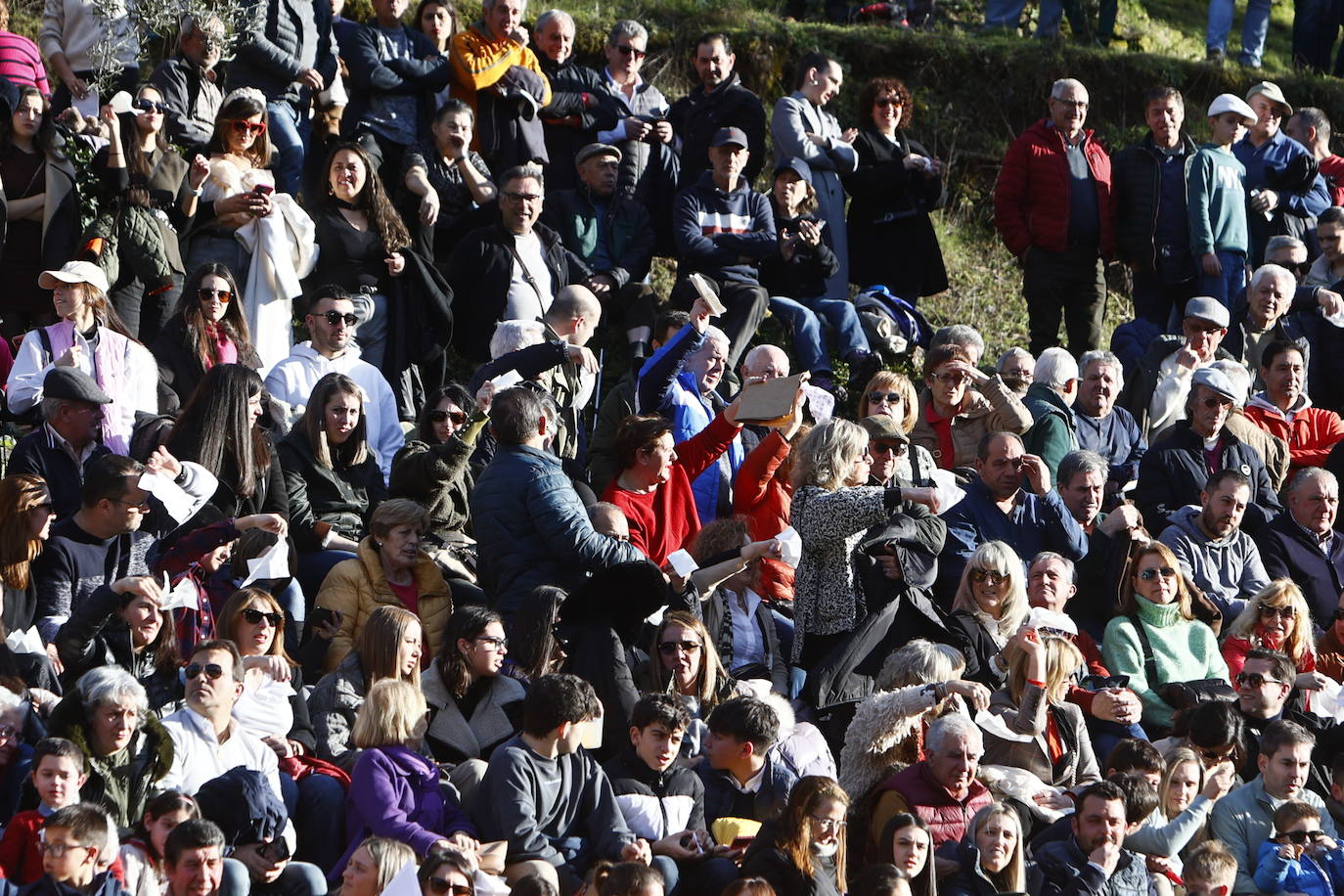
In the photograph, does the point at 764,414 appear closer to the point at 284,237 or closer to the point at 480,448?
the point at 480,448

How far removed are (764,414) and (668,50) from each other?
8496 millimetres

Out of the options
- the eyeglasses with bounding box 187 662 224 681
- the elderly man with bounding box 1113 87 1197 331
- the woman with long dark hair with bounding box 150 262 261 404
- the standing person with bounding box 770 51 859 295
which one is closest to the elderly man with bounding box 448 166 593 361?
the woman with long dark hair with bounding box 150 262 261 404

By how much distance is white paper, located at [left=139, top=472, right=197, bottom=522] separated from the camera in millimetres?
8008

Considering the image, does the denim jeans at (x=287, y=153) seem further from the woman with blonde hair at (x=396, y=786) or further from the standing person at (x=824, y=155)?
the woman with blonde hair at (x=396, y=786)

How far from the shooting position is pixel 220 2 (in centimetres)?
1302

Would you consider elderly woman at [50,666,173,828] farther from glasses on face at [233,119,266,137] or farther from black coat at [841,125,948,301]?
black coat at [841,125,948,301]

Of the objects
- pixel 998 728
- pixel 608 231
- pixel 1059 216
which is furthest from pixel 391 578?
pixel 1059 216

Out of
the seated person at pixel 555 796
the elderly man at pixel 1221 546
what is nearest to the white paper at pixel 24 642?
the seated person at pixel 555 796

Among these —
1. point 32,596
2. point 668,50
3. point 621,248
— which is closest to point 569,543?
point 32,596

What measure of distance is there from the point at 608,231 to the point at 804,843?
6022 millimetres

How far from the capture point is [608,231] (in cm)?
1262

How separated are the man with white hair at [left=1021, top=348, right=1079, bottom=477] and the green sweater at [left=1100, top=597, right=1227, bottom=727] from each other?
123 cm

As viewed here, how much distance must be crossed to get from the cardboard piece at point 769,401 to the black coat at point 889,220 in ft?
13.6

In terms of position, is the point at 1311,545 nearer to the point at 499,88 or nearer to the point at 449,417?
the point at 449,417
